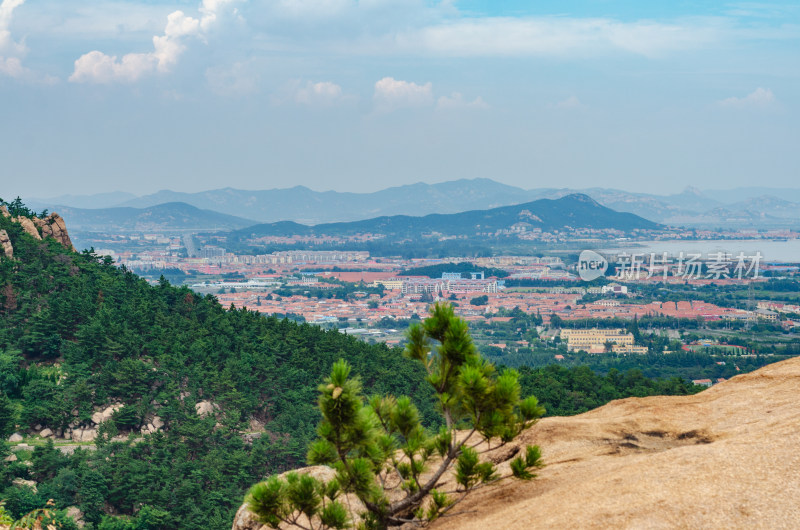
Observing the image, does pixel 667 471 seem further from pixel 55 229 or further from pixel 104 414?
pixel 55 229

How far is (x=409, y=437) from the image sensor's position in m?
8.48

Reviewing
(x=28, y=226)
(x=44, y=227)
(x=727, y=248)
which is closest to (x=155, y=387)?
(x=28, y=226)

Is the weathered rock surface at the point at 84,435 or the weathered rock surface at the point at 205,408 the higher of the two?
the weathered rock surface at the point at 205,408

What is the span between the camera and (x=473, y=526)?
24.5 ft

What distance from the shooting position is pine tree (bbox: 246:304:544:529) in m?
7.67

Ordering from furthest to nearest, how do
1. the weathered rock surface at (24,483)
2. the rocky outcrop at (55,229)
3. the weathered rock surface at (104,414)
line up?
the rocky outcrop at (55,229) < the weathered rock surface at (104,414) < the weathered rock surface at (24,483)

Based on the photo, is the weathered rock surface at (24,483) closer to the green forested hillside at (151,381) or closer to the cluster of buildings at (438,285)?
the green forested hillside at (151,381)

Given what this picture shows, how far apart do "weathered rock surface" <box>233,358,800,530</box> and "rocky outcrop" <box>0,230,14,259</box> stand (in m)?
28.7

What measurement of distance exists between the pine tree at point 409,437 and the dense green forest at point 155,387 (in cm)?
1321

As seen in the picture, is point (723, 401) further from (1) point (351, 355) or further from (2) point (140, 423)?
(1) point (351, 355)

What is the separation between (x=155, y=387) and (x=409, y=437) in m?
21.8

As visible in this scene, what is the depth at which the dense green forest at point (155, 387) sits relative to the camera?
21.5 metres

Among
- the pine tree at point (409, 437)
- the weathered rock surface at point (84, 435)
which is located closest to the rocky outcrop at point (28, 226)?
the weathered rock surface at point (84, 435)

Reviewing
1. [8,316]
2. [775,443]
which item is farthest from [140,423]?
[775,443]
